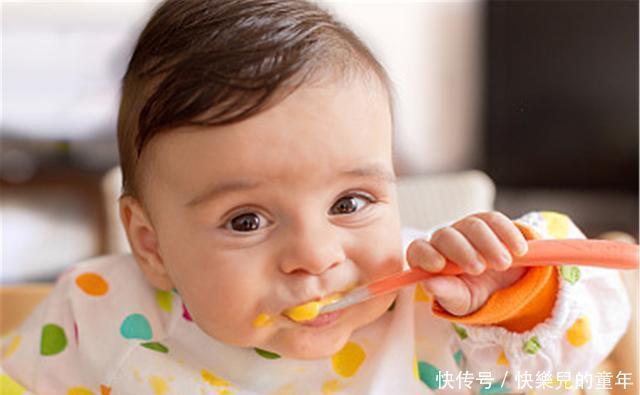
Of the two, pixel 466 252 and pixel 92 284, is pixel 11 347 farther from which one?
pixel 466 252

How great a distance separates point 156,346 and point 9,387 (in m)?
0.11

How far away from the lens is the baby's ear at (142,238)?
635mm

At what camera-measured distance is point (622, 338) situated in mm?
713

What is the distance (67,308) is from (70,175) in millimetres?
1574

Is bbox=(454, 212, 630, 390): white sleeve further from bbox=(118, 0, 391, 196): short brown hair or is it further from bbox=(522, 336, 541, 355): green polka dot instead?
bbox=(118, 0, 391, 196): short brown hair

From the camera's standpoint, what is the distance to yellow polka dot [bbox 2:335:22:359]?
71cm

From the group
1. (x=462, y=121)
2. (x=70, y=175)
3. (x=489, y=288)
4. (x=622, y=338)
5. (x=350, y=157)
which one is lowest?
(x=462, y=121)

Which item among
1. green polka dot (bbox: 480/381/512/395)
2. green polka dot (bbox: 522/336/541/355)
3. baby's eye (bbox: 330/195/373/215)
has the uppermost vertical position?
baby's eye (bbox: 330/195/373/215)

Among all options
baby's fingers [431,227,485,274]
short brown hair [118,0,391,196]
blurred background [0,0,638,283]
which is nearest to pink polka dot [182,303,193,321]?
short brown hair [118,0,391,196]

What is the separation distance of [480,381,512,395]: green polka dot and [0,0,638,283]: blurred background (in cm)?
144

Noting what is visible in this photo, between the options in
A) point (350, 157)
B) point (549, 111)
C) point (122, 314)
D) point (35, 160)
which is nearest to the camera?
point (350, 157)

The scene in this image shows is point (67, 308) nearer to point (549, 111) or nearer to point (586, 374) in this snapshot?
point (586, 374)

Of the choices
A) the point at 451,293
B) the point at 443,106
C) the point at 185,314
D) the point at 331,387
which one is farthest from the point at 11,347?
the point at 443,106

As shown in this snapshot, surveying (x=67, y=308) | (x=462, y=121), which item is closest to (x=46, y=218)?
(x=462, y=121)
